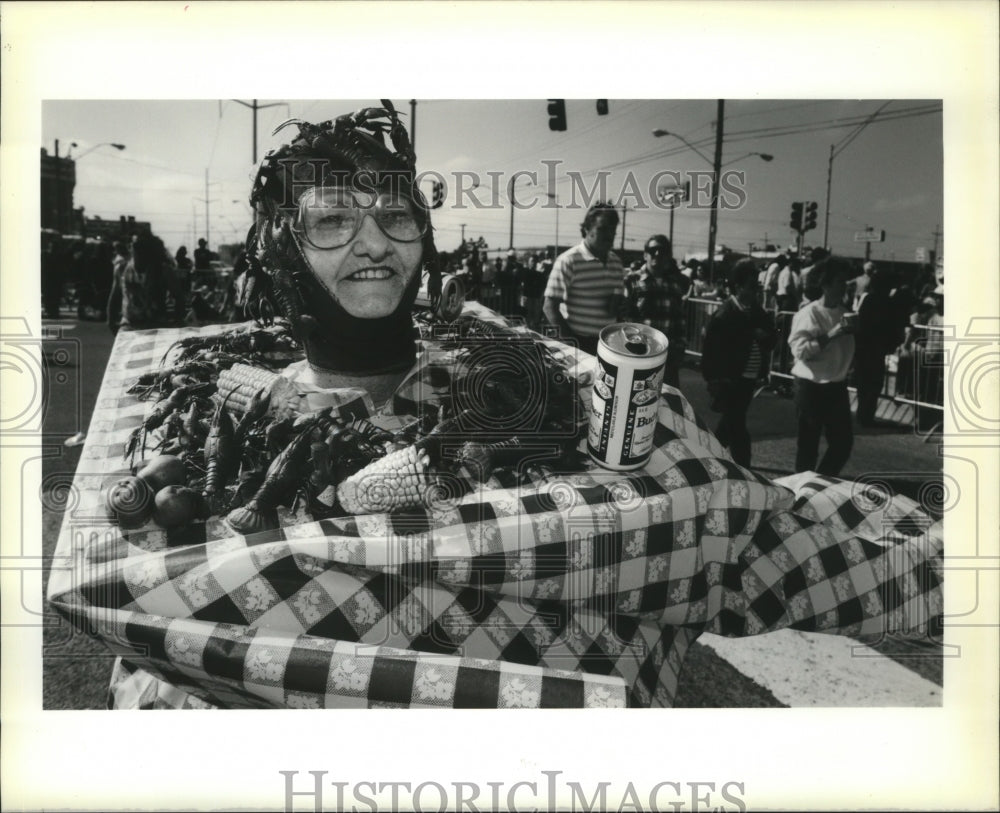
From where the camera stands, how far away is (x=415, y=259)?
1756 mm

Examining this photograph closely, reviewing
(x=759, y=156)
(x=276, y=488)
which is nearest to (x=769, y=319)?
(x=759, y=156)

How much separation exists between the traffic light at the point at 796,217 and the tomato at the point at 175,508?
202cm

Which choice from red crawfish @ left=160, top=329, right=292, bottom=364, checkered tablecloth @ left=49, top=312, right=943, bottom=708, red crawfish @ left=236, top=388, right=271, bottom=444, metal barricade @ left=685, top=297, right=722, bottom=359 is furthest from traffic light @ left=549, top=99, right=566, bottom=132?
metal barricade @ left=685, top=297, right=722, bottom=359

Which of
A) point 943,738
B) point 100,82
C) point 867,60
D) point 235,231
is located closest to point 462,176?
point 235,231

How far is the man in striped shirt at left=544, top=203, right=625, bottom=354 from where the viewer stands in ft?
8.15

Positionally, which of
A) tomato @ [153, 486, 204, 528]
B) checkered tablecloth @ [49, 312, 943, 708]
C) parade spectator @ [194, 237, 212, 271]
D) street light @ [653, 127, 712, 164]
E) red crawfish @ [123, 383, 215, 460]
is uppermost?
street light @ [653, 127, 712, 164]

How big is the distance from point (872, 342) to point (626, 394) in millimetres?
2350

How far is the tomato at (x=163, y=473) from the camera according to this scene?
5.01 ft

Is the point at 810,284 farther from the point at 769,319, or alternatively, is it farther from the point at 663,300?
the point at 663,300

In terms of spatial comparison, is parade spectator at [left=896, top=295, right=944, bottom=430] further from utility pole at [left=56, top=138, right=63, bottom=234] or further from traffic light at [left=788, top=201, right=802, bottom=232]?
utility pole at [left=56, top=138, right=63, bottom=234]

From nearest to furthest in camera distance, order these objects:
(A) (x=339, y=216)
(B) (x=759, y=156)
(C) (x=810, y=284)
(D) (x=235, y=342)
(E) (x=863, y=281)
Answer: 1. (A) (x=339, y=216)
2. (D) (x=235, y=342)
3. (B) (x=759, y=156)
4. (E) (x=863, y=281)
5. (C) (x=810, y=284)

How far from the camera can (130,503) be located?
1516 millimetres

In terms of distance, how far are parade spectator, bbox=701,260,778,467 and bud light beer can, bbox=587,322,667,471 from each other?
5.66 feet

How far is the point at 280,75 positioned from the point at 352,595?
1125mm
